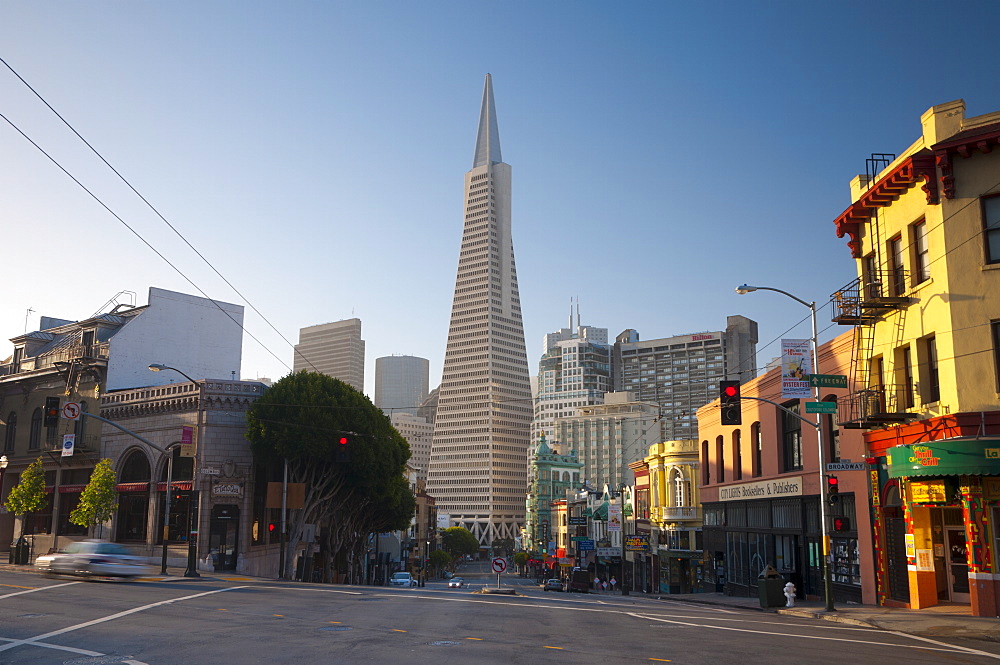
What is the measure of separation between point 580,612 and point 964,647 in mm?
10874

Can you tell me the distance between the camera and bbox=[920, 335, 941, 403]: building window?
82.2 feet

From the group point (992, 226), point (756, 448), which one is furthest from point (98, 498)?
point (992, 226)

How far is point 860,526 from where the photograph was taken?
1172 inches

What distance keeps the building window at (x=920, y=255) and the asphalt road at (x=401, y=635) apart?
1130cm

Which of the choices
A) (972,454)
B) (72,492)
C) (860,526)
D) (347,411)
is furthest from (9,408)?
(972,454)

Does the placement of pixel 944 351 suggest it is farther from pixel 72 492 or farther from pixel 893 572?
pixel 72 492

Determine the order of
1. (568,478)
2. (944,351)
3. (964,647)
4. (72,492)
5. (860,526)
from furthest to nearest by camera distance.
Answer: (568,478), (72,492), (860,526), (944,351), (964,647)

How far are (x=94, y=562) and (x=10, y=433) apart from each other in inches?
1466

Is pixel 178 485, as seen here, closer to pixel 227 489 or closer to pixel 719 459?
pixel 227 489

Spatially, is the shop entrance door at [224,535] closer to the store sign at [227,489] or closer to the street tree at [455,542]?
the store sign at [227,489]

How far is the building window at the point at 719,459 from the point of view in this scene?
46.1 meters

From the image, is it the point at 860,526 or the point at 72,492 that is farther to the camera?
the point at 72,492

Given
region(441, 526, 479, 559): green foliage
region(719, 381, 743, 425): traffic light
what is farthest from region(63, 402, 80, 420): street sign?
region(441, 526, 479, 559): green foliage

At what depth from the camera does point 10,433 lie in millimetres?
63156
